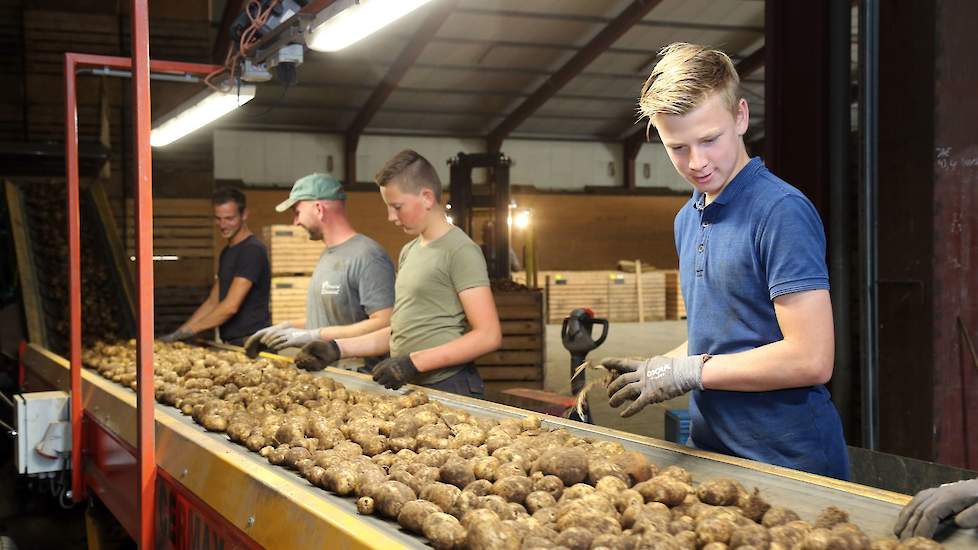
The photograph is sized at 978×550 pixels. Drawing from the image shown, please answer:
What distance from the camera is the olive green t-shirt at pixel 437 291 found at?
346 centimetres

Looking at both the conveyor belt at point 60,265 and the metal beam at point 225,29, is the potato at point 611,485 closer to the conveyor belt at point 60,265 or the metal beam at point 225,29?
the conveyor belt at point 60,265

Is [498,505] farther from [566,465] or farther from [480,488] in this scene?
[566,465]

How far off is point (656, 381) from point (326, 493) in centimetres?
78

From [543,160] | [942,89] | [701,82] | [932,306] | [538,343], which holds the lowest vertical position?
[538,343]

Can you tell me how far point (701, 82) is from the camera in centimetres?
194

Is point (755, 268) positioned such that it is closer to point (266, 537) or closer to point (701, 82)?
point (701, 82)

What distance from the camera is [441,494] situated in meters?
1.68

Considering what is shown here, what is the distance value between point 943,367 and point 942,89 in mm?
1389

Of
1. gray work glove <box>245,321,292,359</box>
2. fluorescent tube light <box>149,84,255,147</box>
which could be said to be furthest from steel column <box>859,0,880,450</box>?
fluorescent tube light <box>149,84,255,147</box>

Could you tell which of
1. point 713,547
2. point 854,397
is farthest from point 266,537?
point 854,397

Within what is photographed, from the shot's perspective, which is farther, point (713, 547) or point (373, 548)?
point (373, 548)

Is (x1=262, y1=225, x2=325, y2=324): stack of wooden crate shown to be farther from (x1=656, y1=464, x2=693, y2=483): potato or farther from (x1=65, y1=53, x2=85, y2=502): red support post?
(x1=656, y1=464, x2=693, y2=483): potato

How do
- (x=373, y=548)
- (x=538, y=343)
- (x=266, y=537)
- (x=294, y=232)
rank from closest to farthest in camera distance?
1. (x=373, y=548)
2. (x=266, y=537)
3. (x=538, y=343)
4. (x=294, y=232)

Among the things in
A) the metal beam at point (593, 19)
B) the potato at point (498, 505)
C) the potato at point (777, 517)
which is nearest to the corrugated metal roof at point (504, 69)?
the metal beam at point (593, 19)
